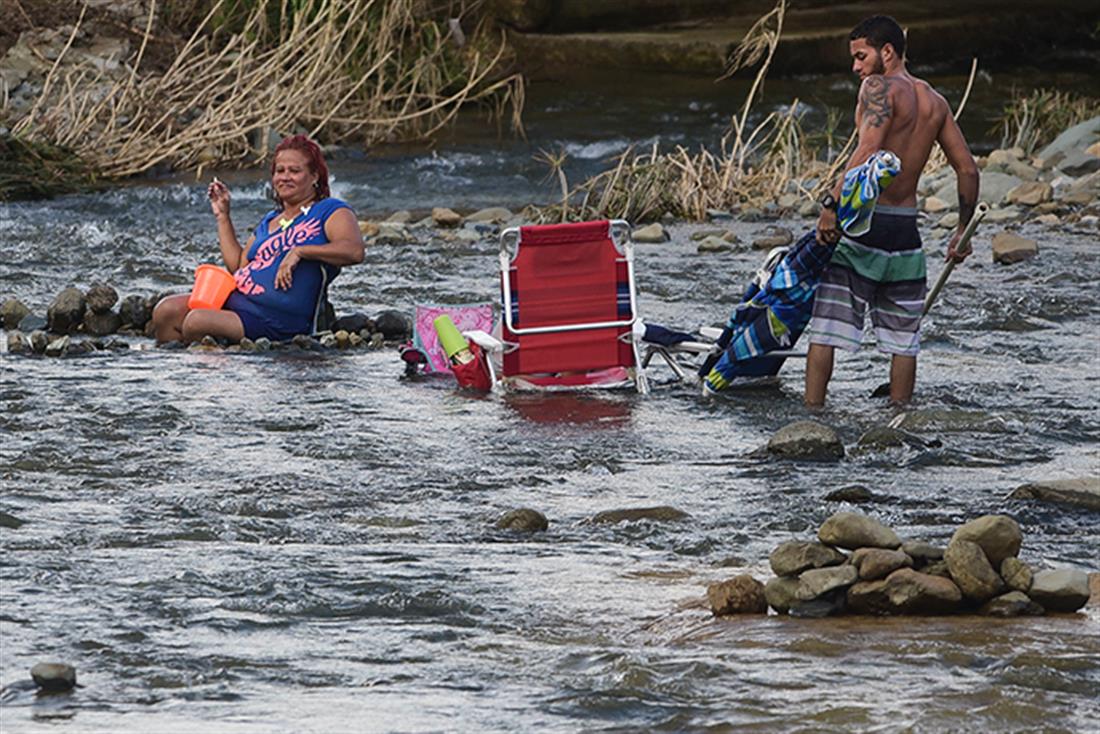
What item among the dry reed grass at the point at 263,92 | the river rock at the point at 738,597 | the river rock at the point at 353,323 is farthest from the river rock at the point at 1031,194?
the river rock at the point at 738,597

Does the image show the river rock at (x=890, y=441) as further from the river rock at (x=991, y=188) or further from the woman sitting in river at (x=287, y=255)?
the river rock at (x=991, y=188)

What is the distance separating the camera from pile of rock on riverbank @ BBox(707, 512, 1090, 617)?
511cm

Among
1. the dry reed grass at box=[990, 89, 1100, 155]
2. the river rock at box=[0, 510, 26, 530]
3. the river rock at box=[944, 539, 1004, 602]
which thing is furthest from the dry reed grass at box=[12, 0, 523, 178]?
the river rock at box=[944, 539, 1004, 602]

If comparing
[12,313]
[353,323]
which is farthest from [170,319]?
[12,313]

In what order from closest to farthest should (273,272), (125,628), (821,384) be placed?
(125,628)
(821,384)
(273,272)

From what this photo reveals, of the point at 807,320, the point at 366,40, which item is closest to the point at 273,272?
the point at 807,320

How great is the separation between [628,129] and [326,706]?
16.6 m

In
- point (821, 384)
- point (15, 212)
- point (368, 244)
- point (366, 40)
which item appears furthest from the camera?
point (366, 40)

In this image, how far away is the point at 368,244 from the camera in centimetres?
1452

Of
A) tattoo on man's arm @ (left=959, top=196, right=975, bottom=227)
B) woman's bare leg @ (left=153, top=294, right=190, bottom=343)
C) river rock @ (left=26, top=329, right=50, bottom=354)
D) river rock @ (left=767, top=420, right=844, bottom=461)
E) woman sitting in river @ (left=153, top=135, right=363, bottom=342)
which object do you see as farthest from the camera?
woman's bare leg @ (left=153, top=294, right=190, bottom=343)

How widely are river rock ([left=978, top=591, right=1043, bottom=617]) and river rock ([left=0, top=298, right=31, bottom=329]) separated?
6.78 meters

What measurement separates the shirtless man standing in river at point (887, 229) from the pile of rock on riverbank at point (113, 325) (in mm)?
2692

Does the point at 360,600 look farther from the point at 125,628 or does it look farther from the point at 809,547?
the point at 809,547

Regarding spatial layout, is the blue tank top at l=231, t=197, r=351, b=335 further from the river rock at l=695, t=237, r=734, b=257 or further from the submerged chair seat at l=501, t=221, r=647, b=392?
the river rock at l=695, t=237, r=734, b=257
